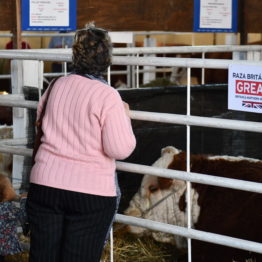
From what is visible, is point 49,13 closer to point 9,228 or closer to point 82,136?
point 9,228

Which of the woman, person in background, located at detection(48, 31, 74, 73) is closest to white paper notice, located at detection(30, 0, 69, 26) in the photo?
the woman

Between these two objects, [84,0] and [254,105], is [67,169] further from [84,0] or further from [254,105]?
[84,0]

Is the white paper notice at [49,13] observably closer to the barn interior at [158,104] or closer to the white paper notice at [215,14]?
the barn interior at [158,104]

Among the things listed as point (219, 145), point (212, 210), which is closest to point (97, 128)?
point (212, 210)

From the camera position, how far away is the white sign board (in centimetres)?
346

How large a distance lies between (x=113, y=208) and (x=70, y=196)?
0.23 metres

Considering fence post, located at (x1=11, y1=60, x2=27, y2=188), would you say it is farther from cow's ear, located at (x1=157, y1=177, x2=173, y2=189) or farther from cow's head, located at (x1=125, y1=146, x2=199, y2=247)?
cow's ear, located at (x1=157, y1=177, x2=173, y2=189)

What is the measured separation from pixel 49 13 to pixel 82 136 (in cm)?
262

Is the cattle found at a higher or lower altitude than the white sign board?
lower

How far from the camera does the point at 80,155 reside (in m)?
3.31

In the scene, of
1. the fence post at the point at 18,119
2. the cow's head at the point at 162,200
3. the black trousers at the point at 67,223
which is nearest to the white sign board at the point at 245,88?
the black trousers at the point at 67,223

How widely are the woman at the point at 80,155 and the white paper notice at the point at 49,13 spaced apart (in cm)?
236

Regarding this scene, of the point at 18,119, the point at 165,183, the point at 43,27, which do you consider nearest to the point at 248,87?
the point at 165,183

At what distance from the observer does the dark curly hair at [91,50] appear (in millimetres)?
3273
